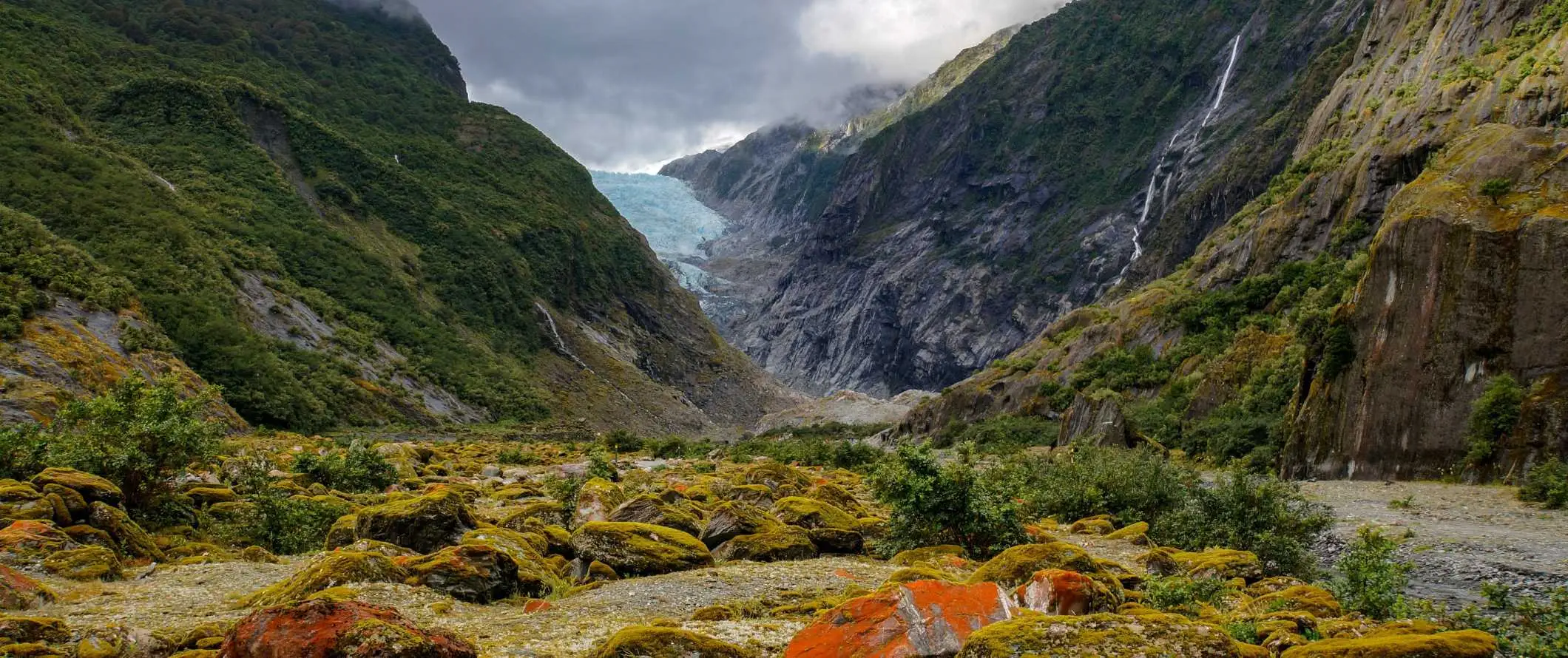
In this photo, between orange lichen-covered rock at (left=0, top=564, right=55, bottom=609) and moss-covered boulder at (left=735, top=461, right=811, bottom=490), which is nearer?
orange lichen-covered rock at (left=0, top=564, right=55, bottom=609)

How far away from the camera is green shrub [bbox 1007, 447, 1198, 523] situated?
19500 mm

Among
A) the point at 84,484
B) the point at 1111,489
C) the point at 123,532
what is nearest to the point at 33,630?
the point at 123,532

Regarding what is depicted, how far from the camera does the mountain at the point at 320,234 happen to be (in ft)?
175

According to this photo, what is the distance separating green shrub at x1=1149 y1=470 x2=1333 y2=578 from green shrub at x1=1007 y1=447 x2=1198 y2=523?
6.24ft

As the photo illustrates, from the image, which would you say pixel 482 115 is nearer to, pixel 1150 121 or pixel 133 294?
pixel 133 294

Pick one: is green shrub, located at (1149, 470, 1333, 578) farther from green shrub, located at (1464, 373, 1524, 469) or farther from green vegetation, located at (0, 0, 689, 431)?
green vegetation, located at (0, 0, 689, 431)

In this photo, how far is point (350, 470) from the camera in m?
23.7

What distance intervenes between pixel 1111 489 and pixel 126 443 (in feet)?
70.9

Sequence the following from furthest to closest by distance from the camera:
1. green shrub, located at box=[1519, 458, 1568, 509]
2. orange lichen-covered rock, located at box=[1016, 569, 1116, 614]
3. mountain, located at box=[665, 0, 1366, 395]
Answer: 1. mountain, located at box=[665, 0, 1366, 395]
2. green shrub, located at box=[1519, 458, 1568, 509]
3. orange lichen-covered rock, located at box=[1016, 569, 1116, 614]

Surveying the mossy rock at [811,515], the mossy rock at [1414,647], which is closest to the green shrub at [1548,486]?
the mossy rock at [811,515]

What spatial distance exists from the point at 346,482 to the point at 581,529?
12861 millimetres

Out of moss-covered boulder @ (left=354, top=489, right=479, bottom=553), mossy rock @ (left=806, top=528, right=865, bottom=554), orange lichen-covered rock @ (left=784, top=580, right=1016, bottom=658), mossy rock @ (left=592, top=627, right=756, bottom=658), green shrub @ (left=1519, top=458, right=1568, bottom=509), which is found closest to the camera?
orange lichen-covered rock @ (left=784, top=580, right=1016, bottom=658)

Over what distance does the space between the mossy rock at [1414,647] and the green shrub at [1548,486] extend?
14.1 meters

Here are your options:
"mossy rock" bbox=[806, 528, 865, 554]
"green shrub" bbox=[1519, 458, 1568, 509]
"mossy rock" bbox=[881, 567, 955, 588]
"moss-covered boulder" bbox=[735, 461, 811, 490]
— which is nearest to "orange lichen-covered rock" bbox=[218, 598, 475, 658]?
"mossy rock" bbox=[881, 567, 955, 588]
